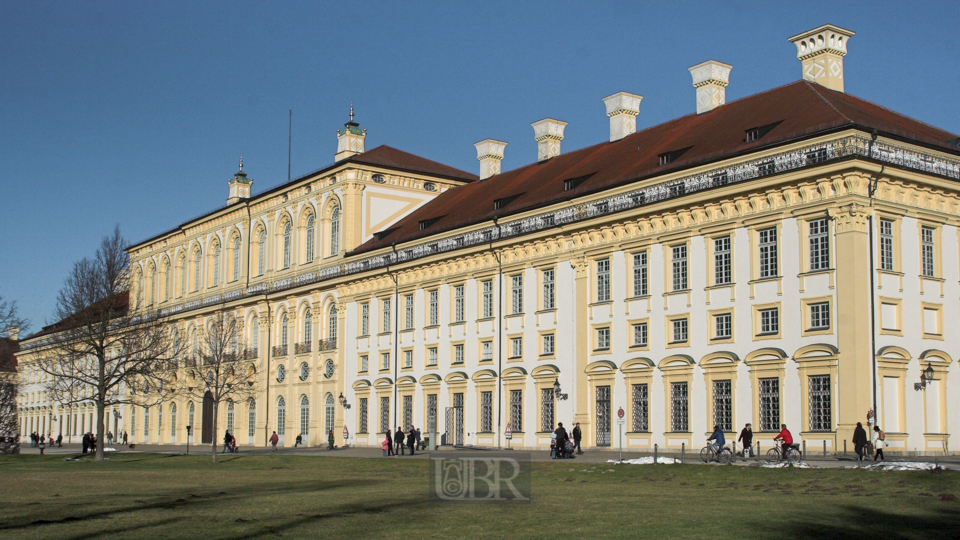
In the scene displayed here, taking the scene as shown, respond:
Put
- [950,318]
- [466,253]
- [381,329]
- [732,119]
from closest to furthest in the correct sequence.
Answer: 1. [950,318]
2. [732,119]
3. [466,253]
4. [381,329]

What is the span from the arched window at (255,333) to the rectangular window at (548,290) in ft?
98.6

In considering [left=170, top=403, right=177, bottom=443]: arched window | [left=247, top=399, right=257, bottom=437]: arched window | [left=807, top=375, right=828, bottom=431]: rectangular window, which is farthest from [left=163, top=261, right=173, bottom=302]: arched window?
[left=807, top=375, right=828, bottom=431]: rectangular window

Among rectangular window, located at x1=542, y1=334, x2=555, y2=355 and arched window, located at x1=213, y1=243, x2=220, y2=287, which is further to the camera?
arched window, located at x1=213, y1=243, x2=220, y2=287

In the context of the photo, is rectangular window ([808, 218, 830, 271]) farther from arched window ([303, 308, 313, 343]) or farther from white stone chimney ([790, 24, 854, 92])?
arched window ([303, 308, 313, 343])

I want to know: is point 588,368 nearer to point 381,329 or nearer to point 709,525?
point 381,329

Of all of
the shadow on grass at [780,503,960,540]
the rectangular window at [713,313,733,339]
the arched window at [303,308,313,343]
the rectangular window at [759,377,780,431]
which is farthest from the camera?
the arched window at [303,308,313,343]

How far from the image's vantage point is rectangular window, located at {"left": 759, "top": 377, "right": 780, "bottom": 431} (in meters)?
38.3

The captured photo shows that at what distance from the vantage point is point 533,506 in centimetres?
2027

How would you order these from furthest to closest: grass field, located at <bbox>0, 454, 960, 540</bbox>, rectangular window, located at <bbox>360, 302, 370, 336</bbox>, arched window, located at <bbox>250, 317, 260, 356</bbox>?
arched window, located at <bbox>250, 317, 260, 356</bbox> → rectangular window, located at <bbox>360, 302, 370, 336</bbox> → grass field, located at <bbox>0, 454, 960, 540</bbox>

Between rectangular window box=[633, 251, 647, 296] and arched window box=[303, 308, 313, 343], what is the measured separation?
28468 mm

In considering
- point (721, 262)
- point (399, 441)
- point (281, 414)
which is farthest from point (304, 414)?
point (721, 262)

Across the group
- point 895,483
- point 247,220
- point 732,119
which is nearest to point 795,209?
point 732,119

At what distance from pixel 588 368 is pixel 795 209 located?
38.9 feet

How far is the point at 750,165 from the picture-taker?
130 feet
